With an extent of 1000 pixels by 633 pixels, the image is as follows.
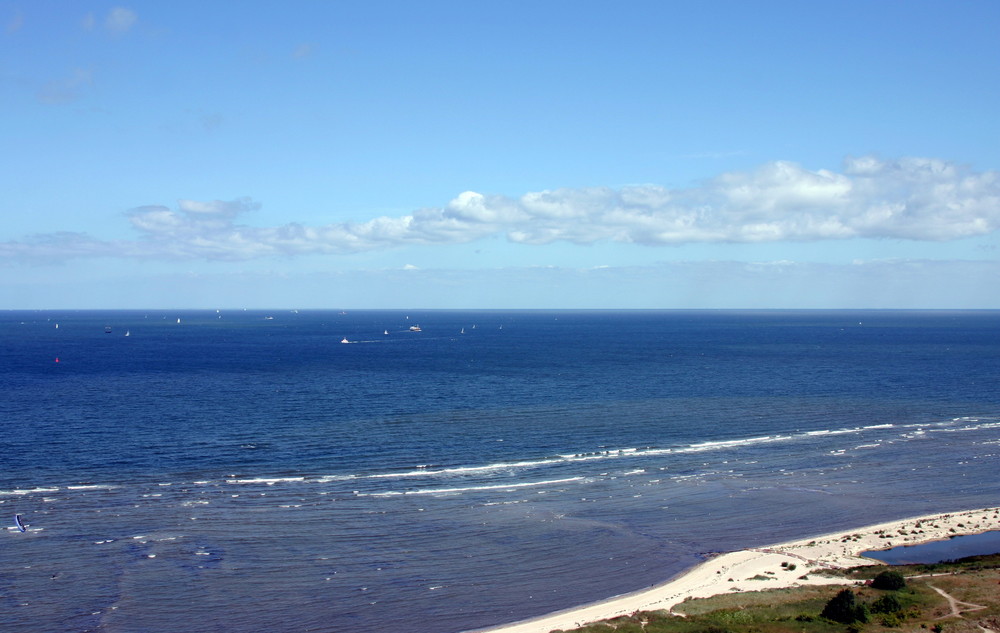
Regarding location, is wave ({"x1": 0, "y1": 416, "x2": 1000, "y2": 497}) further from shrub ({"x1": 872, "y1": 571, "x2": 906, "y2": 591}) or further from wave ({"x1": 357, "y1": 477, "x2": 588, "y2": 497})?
shrub ({"x1": 872, "y1": 571, "x2": 906, "y2": 591})

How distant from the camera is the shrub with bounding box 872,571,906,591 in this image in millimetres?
36906

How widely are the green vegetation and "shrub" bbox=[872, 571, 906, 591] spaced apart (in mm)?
46

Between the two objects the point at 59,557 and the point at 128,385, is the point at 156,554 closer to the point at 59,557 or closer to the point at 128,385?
→ the point at 59,557

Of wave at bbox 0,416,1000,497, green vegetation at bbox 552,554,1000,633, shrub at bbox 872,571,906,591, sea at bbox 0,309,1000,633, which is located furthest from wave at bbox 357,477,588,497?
shrub at bbox 872,571,906,591

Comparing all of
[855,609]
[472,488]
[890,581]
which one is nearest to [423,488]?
[472,488]

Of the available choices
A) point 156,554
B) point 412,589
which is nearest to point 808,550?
point 412,589

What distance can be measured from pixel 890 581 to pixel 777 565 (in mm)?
6930

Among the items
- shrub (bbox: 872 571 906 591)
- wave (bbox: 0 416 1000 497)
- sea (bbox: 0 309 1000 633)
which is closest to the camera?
Result: shrub (bbox: 872 571 906 591)

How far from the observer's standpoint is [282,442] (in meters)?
74.9

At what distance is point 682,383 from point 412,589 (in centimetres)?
8991

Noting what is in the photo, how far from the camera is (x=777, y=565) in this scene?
43000mm

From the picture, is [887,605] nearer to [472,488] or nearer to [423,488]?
[472,488]

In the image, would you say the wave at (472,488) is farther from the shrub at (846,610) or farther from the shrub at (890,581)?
the shrub at (846,610)

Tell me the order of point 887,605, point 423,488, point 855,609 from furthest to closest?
1. point 423,488
2. point 887,605
3. point 855,609
